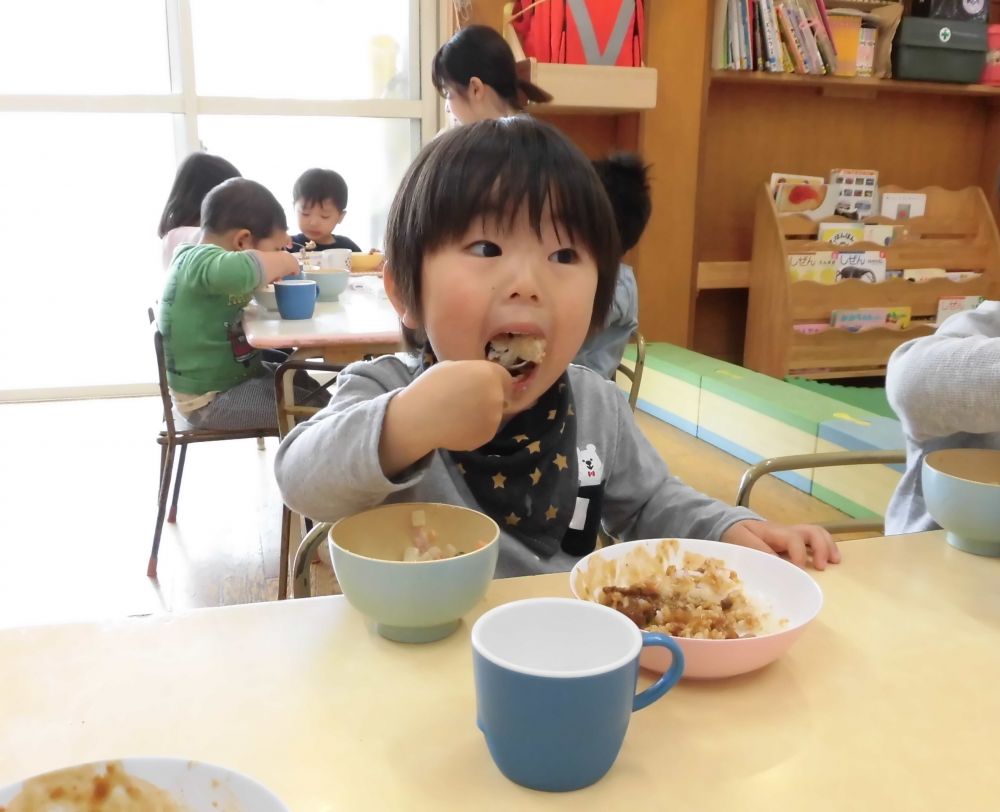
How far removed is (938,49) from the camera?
154 inches

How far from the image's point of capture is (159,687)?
0.61 metres

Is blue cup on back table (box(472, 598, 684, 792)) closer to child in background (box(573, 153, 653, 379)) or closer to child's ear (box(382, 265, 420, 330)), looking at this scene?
child's ear (box(382, 265, 420, 330))

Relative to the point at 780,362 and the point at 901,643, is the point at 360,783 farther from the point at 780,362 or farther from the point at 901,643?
the point at 780,362

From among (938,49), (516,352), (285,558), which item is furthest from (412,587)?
(938,49)

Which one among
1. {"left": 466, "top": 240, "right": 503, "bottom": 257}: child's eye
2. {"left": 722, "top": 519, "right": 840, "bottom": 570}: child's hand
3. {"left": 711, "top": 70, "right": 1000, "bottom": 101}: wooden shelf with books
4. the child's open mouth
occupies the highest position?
{"left": 711, "top": 70, "right": 1000, "bottom": 101}: wooden shelf with books

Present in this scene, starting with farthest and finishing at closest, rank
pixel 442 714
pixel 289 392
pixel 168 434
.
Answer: pixel 168 434 < pixel 289 392 < pixel 442 714

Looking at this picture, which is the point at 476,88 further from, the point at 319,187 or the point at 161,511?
the point at 161,511

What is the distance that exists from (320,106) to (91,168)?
1.12 metres

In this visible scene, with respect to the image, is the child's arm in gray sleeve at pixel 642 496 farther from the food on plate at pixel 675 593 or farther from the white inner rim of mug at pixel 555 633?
the white inner rim of mug at pixel 555 633

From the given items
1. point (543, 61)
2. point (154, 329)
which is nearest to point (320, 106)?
point (543, 61)

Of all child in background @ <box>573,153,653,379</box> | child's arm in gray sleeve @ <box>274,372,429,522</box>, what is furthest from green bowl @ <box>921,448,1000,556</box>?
child in background @ <box>573,153,653,379</box>

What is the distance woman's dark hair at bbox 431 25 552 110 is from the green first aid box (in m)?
2.17

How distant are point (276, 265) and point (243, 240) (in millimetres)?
324

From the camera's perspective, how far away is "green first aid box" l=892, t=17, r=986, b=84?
3852 millimetres
